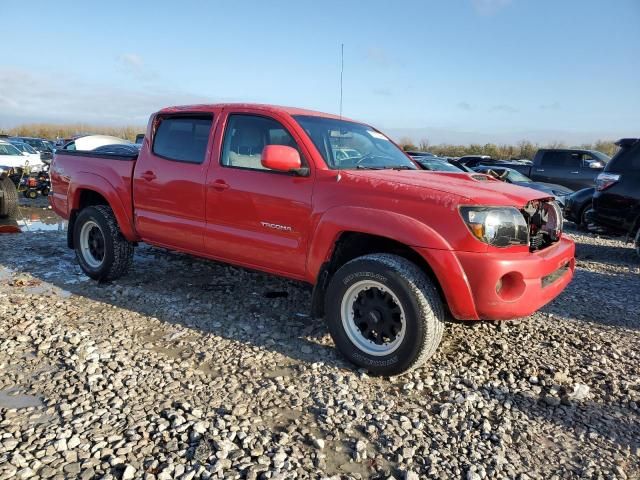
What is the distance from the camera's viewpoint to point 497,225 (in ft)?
10.6

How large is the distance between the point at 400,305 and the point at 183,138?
273cm

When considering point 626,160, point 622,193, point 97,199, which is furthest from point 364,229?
point 626,160

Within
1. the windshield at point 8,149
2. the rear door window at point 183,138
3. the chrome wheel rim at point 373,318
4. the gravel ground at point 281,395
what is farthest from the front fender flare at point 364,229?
the windshield at point 8,149

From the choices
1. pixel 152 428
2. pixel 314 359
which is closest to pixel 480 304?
pixel 314 359

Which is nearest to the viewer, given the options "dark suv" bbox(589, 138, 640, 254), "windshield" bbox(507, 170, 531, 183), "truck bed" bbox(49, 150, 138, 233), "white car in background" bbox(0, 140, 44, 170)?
"truck bed" bbox(49, 150, 138, 233)

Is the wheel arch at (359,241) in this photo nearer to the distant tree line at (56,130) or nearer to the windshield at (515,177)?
the windshield at (515,177)

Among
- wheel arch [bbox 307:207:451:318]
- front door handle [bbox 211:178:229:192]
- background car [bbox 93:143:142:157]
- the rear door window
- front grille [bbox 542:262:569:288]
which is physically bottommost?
front grille [bbox 542:262:569:288]

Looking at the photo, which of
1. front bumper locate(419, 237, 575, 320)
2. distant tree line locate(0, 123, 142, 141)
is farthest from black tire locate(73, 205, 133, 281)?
distant tree line locate(0, 123, 142, 141)

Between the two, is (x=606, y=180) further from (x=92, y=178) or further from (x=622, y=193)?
(x=92, y=178)

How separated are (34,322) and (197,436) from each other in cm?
234

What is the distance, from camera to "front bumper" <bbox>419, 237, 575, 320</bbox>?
10.4ft

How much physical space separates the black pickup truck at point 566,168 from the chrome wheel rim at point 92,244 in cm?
1317

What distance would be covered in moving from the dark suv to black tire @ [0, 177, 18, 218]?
9441 mm

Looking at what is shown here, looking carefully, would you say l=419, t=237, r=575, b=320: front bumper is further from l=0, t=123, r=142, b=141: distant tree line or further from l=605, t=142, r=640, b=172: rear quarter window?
l=0, t=123, r=142, b=141: distant tree line
